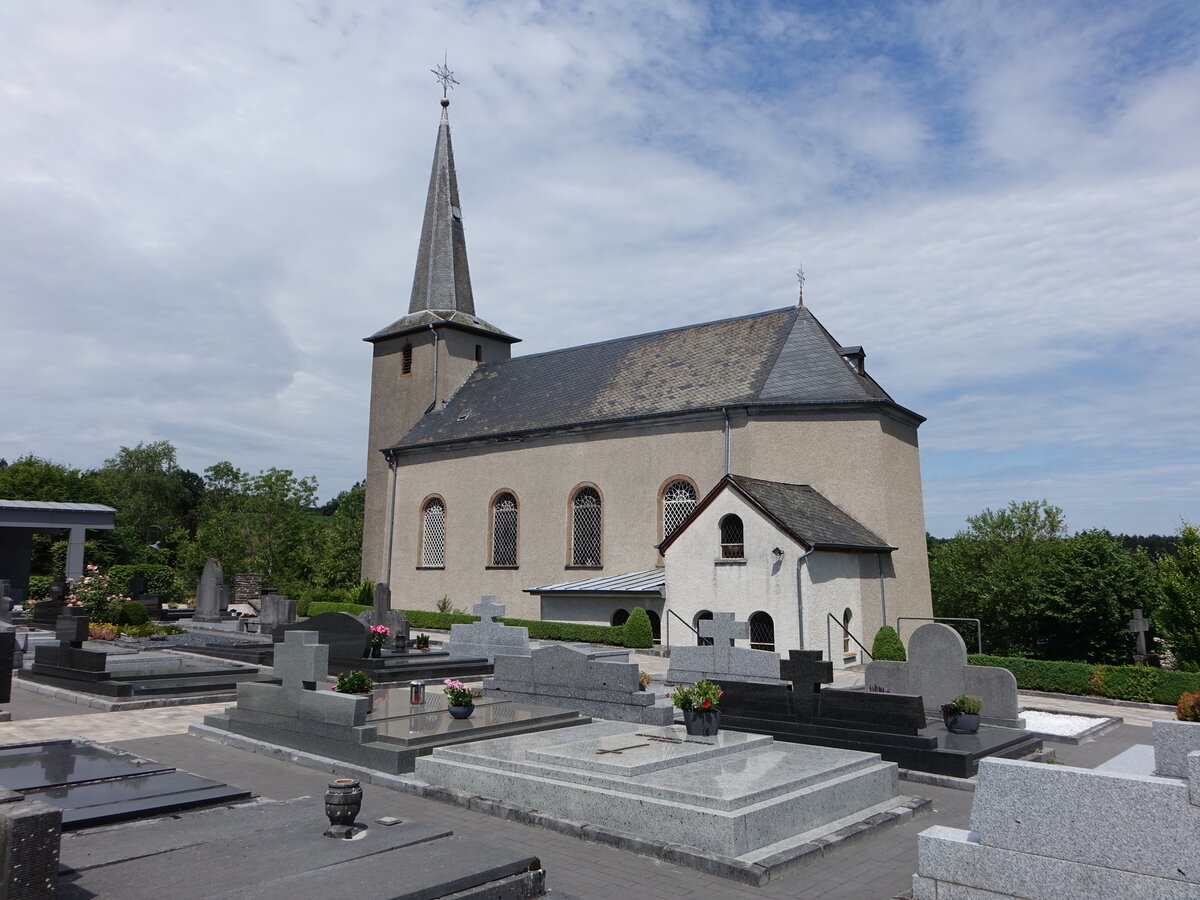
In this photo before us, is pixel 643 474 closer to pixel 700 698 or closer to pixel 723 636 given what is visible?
pixel 723 636

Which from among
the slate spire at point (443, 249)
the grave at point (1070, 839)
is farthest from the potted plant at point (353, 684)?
the slate spire at point (443, 249)

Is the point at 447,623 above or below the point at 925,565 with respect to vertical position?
below

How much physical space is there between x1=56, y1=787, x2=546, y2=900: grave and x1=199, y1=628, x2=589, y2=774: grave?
3182mm

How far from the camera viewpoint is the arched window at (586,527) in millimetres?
28911

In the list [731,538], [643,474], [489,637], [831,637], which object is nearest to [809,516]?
[731,538]

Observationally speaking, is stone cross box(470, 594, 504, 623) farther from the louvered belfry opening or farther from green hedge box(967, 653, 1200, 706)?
green hedge box(967, 653, 1200, 706)

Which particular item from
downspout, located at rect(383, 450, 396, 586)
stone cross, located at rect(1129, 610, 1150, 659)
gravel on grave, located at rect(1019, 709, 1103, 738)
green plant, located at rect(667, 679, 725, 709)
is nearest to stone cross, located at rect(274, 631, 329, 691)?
green plant, located at rect(667, 679, 725, 709)

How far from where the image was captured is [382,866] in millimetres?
5336

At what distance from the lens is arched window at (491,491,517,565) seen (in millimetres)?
31312

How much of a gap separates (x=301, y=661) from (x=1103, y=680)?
643 inches

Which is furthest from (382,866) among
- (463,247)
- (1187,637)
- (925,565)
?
(463,247)

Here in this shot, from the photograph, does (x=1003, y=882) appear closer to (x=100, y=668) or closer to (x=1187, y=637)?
(x=100, y=668)

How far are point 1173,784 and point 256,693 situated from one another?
34.9 ft

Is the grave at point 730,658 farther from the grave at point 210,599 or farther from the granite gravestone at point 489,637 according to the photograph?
the grave at point 210,599
